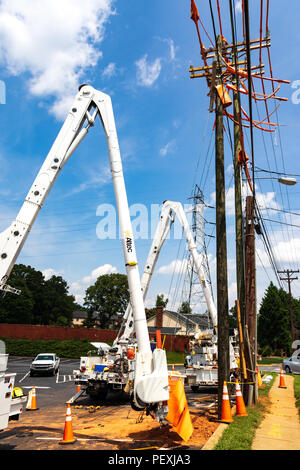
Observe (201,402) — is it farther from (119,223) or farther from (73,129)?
(73,129)

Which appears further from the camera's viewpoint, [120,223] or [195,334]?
[195,334]

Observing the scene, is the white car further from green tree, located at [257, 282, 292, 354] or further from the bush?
green tree, located at [257, 282, 292, 354]

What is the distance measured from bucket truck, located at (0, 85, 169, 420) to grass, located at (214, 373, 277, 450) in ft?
4.89

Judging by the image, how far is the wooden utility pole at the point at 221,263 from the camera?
31.9 ft

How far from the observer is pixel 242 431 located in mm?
7828

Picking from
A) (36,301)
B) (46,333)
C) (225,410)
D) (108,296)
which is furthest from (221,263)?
→ (36,301)

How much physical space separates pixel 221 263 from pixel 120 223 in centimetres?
310

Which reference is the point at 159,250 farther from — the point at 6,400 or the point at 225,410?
the point at 6,400

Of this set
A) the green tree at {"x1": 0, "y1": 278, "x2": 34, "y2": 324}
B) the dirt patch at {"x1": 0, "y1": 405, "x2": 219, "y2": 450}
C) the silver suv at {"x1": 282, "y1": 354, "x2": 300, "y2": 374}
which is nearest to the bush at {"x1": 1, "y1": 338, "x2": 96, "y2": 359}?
the silver suv at {"x1": 282, "y1": 354, "x2": 300, "y2": 374}

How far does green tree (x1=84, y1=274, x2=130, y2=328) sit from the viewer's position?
80562mm

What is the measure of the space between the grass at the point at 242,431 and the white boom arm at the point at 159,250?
750 cm

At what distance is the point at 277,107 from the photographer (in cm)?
1490

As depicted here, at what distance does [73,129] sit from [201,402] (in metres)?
10.4
